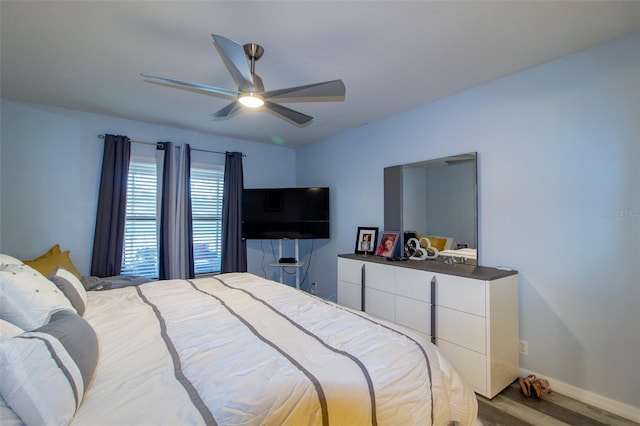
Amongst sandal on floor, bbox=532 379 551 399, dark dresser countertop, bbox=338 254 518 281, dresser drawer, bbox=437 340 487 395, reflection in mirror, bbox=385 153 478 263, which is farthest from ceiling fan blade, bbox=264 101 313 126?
sandal on floor, bbox=532 379 551 399

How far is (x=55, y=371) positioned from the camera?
94cm

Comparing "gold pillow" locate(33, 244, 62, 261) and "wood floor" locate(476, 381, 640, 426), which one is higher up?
"gold pillow" locate(33, 244, 62, 261)

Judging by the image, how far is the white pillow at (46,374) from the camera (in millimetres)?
828

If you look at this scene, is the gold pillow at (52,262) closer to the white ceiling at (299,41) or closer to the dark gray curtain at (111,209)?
the dark gray curtain at (111,209)

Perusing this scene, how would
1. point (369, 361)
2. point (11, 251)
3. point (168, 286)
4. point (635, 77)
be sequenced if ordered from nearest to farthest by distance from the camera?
point (369, 361) → point (635, 77) → point (168, 286) → point (11, 251)

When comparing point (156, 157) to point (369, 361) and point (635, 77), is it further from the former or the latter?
point (635, 77)

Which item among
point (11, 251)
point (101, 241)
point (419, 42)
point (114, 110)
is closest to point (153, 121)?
point (114, 110)

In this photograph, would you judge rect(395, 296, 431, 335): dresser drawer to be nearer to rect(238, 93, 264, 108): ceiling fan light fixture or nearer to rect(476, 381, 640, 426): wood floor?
rect(476, 381, 640, 426): wood floor

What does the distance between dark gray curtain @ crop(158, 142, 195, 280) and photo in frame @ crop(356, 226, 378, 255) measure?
215 centimetres

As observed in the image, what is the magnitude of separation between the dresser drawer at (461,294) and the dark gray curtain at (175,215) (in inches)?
117

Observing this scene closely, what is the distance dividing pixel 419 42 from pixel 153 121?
3151 mm

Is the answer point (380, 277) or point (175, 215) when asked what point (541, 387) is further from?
point (175, 215)

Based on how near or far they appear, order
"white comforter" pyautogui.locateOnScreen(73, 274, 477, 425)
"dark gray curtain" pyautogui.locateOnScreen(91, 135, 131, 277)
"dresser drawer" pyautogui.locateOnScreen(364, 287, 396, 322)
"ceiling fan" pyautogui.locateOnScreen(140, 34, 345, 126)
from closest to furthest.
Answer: "white comforter" pyautogui.locateOnScreen(73, 274, 477, 425) → "ceiling fan" pyautogui.locateOnScreen(140, 34, 345, 126) → "dresser drawer" pyautogui.locateOnScreen(364, 287, 396, 322) → "dark gray curtain" pyautogui.locateOnScreen(91, 135, 131, 277)

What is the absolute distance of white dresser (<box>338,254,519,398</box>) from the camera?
83.0 inches
